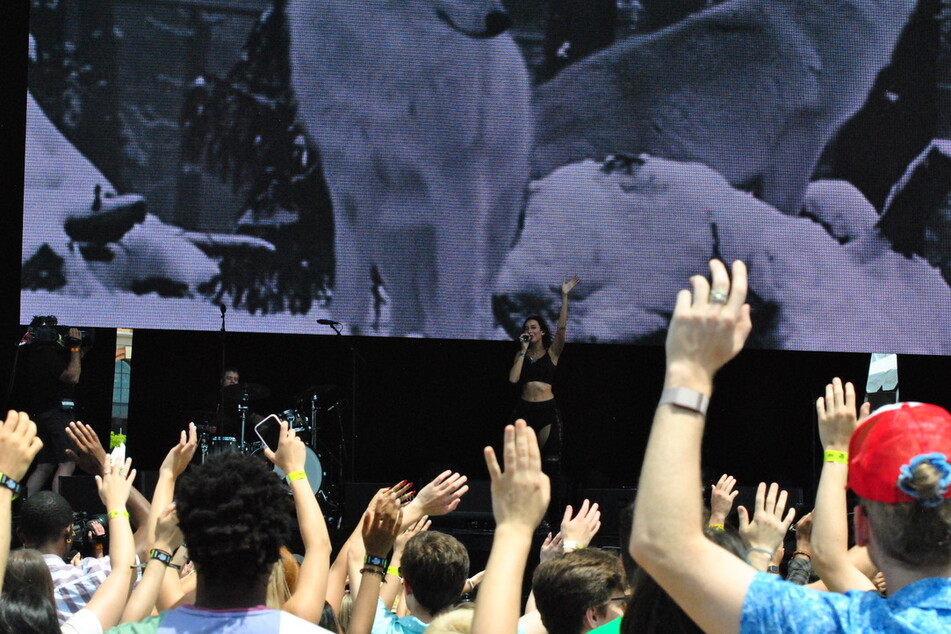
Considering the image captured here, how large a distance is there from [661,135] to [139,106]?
368 cm

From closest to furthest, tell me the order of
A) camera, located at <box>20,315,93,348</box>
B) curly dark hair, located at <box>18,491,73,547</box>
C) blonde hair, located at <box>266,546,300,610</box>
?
blonde hair, located at <box>266,546,300,610</box>
curly dark hair, located at <box>18,491,73,547</box>
camera, located at <box>20,315,93,348</box>

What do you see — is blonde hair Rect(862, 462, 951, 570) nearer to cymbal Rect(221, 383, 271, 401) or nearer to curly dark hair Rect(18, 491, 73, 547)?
curly dark hair Rect(18, 491, 73, 547)

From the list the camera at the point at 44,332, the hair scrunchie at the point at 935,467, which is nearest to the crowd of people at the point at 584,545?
the hair scrunchie at the point at 935,467

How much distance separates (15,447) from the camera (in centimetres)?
169

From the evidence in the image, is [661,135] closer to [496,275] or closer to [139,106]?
[496,275]

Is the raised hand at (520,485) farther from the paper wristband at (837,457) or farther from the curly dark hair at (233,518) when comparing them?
the paper wristband at (837,457)

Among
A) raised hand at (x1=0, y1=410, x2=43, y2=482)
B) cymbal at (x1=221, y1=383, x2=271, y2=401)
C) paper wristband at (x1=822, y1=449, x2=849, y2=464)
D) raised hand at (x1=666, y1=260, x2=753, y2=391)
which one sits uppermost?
raised hand at (x1=666, y1=260, x2=753, y2=391)

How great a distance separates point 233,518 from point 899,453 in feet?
3.26

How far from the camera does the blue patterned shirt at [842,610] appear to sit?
1.19 meters

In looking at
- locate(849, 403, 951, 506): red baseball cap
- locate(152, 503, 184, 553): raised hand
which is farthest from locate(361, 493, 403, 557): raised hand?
locate(849, 403, 951, 506): red baseball cap

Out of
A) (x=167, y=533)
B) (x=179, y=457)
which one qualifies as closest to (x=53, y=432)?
(x=179, y=457)

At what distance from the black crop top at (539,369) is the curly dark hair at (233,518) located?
624 cm

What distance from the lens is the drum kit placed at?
7.80m

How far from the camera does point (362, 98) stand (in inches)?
293
